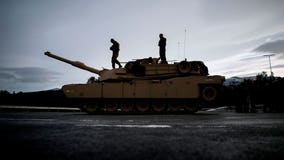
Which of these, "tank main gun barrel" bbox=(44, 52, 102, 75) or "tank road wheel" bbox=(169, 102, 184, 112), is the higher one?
"tank main gun barrel" bbox=(44, 52, 102, 75)

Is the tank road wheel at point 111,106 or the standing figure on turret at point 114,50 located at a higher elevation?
A: the standing figure on turret at point 114,50

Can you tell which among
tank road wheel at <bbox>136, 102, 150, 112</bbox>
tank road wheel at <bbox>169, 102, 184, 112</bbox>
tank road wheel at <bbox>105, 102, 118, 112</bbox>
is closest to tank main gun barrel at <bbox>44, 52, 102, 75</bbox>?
tank road wheel at <bbox>105, 102, 118, 112</bbox>

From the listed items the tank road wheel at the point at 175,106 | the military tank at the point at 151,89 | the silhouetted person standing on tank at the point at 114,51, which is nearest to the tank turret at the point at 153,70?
the military tank at the point at 151,89

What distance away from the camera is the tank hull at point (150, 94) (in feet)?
43.6

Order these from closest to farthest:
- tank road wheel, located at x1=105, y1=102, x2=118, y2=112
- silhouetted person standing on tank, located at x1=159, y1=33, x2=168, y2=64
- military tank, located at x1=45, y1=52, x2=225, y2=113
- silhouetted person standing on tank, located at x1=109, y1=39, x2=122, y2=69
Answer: military tank, located at x1=45, y1=52, x2=225, y2=113
tank road wheel, located at x1=105, y1=102, x2=118, y2=112
silhouetted person standing on tank, located at x1=159, y1=33, x2=168, y2=64
silhouetted person standing on tank, located at x1=109, y1=39, x2=122, y2=69

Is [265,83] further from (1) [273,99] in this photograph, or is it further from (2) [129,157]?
(2) [129,157]

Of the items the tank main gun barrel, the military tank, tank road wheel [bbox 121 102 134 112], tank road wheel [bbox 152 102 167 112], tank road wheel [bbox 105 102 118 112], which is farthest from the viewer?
the tank main gun barrel

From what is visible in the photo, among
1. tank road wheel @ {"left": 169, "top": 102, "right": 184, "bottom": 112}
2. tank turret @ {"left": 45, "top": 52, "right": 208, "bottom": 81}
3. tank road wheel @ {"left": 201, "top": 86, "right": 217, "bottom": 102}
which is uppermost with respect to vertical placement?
tank turret @ {"left": 45, "top": 52, "right": 208, "bottom": 81}

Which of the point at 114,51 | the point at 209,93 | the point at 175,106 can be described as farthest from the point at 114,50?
the point at 209,93

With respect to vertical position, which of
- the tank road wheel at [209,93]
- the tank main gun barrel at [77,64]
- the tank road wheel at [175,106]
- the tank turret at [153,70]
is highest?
the tank main gun barrel at [77,64]

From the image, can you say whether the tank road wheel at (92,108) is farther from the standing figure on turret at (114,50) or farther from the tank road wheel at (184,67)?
the tank road wheel at (184,67)

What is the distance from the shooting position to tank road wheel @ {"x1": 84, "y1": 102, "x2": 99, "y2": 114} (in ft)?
45.8

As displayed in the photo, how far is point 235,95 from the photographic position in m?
16.1

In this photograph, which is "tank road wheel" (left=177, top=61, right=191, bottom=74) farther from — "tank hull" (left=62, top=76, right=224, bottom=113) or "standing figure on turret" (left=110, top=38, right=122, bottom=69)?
"standing figure on turret" (left=110, top=38, right=122, bottom=69)
